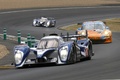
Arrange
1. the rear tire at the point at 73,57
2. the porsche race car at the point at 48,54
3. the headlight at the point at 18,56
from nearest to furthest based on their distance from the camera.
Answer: the porsche race car at the point at 48,54
the headlight at the point at 18,56
the rear tire at the point at 73,57

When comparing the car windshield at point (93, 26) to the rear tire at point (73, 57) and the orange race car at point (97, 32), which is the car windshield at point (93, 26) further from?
the rear tire at point (73, 57)

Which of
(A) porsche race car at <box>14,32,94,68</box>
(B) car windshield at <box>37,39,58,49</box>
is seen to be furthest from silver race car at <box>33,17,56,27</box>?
(A) porsche race car at <box>14,32,94,68</box>

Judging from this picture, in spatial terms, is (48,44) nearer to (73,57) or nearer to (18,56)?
(73,57)

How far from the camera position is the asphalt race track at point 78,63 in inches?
510

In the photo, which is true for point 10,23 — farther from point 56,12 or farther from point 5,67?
point 5,67

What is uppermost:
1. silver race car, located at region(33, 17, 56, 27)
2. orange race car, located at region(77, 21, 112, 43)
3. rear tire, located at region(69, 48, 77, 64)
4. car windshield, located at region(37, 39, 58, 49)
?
car windshield, located at region(37, 39, 58, 49)

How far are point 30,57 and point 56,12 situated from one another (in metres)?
43.9

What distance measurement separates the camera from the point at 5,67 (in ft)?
55.5

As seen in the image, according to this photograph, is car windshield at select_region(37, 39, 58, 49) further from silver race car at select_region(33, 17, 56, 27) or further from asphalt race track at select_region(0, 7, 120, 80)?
silver race car at select_region(33, 17, 56, 27)

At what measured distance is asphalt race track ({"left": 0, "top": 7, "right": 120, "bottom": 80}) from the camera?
1296 centimetres

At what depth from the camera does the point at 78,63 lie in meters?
17.0

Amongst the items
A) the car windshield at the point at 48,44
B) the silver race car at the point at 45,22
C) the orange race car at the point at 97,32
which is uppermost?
the car windshield at the point at 48,44

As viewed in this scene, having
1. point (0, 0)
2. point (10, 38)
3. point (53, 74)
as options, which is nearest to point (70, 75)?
point (53, 74)

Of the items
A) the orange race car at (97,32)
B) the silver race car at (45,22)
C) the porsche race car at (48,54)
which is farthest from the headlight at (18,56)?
the silver race car at (45,22)
